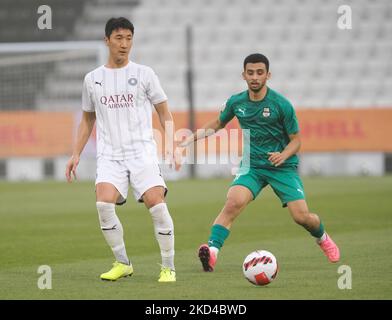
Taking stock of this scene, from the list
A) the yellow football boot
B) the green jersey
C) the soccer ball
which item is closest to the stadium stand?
the green jersey

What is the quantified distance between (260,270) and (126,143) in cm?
158

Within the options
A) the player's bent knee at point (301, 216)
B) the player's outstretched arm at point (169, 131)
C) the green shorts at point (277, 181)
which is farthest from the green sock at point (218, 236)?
the player's outstretched arm at point (169, 131)

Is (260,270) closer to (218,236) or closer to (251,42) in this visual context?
(218,236)

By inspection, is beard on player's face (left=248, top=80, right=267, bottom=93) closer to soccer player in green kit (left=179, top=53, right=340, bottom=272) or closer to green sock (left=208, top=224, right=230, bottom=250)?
soccer player in green kit (left=179, top=53, right=340, bottom=272)

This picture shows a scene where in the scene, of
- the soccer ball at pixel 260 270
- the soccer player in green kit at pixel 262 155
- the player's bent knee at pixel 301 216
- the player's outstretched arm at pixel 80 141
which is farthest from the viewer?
the player's bent knee at pixel 301 216

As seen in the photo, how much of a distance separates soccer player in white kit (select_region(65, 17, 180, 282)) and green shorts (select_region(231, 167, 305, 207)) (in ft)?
3.65

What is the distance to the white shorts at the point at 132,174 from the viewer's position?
8.55m

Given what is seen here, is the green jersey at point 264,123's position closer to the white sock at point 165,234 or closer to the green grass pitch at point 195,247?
the green grass pitch at point 195,247

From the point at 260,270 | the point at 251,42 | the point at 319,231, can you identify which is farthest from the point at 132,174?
the point at 251,42

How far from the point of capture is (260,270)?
8164 mm

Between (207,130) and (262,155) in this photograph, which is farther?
(207,130)
